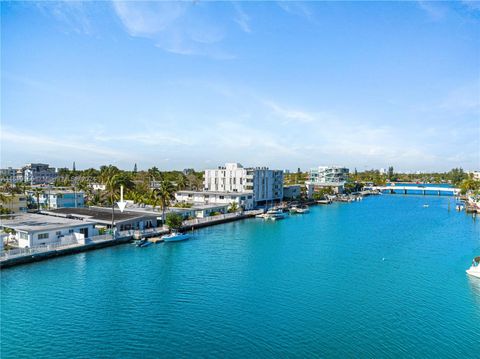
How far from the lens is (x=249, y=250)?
40.5m

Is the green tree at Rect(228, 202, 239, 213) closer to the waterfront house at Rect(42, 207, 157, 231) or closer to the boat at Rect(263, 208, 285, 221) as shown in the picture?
the boat at Rect(263, 208, 285, 221)

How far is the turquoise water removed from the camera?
737 inches

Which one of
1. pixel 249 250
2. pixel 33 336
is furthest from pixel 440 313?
pixel 33 336

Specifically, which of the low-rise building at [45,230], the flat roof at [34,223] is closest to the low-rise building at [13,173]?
the flat roof at [34,223]

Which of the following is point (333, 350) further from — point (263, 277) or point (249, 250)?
point (249, 250)

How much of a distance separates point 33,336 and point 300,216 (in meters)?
59.5

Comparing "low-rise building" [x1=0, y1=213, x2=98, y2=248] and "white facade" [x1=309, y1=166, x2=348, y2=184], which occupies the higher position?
"white facade" [x1=309, y1=166, x2=348, y2=184]

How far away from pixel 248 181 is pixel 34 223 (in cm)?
4596

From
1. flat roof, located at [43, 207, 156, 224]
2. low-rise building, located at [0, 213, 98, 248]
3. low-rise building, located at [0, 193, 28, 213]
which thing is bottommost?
low-rise building, located at [0, 213, 98, 248]

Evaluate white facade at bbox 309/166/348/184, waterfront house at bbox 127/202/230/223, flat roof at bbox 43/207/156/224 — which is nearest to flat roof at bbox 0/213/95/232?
flat roof at bbox 43/207/156/224

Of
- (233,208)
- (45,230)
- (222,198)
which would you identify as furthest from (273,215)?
(45,230)

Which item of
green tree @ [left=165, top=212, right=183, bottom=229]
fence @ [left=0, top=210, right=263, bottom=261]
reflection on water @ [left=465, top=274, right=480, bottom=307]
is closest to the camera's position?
reflection on water @ [left=465, top=274, right=480, bottom=307]

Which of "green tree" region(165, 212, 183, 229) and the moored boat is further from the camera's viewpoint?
the moored boat

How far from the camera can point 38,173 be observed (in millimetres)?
133125
